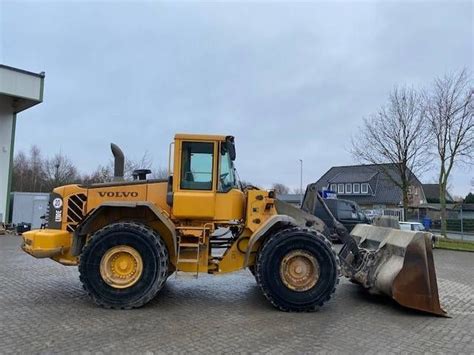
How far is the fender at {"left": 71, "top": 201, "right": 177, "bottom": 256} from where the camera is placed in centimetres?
719

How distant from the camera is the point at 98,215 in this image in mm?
7551

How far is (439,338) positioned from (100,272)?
4882 millimetres

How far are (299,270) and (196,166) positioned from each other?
91.8 inches

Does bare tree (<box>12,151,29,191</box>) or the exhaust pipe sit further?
bare tree (<box>12,151,29,191</box>)

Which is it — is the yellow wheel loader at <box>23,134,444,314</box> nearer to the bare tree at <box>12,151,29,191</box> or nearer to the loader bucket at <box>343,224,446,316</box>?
the loader bucket at <box>343,224,446,316</box>

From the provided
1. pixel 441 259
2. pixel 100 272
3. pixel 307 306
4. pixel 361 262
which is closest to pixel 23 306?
pixel 100 272

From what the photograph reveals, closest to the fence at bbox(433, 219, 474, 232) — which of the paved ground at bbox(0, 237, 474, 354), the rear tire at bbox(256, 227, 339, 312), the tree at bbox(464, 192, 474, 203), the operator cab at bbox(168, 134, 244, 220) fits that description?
the paved ground at bbox(0, 237, 474, 354)

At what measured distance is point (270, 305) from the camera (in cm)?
743

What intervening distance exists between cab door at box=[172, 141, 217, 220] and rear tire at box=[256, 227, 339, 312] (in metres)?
1.17

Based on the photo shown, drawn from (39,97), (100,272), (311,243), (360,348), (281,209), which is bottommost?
(360,348)

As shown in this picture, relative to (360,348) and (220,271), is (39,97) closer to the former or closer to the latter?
(220,271)

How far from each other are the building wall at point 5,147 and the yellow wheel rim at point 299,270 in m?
20.3

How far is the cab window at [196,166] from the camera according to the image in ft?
24.4

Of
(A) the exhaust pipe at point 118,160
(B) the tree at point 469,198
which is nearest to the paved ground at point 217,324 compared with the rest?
(A) the exhaust pipe at point 118,160
